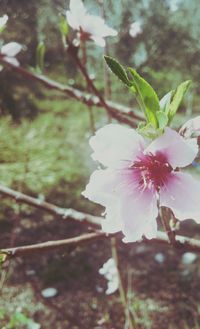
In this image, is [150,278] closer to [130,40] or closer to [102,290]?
[102,290]

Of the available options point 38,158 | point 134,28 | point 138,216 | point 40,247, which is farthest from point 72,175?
point 138,216

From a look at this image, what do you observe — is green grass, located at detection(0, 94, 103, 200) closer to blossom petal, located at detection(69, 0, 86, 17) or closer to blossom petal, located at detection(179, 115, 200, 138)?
blossom petal, located at detection(69, 0, 86, 17)

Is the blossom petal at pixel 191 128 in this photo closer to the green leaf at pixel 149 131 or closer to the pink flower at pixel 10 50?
the green leaf at pixel 149 131

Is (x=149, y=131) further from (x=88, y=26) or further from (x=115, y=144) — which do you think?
(x=88, y=26)

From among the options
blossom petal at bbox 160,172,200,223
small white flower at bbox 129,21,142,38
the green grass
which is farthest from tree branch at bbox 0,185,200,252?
the green grass

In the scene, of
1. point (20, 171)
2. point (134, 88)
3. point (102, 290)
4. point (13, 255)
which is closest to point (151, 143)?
point (134, 88)

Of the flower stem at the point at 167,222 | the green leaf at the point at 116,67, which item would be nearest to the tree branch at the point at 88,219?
the flower stem at the point at 167,222

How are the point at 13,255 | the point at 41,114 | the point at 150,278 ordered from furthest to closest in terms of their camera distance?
A: the point at 41,114 → the point at 150,278 → the point at 13,255
